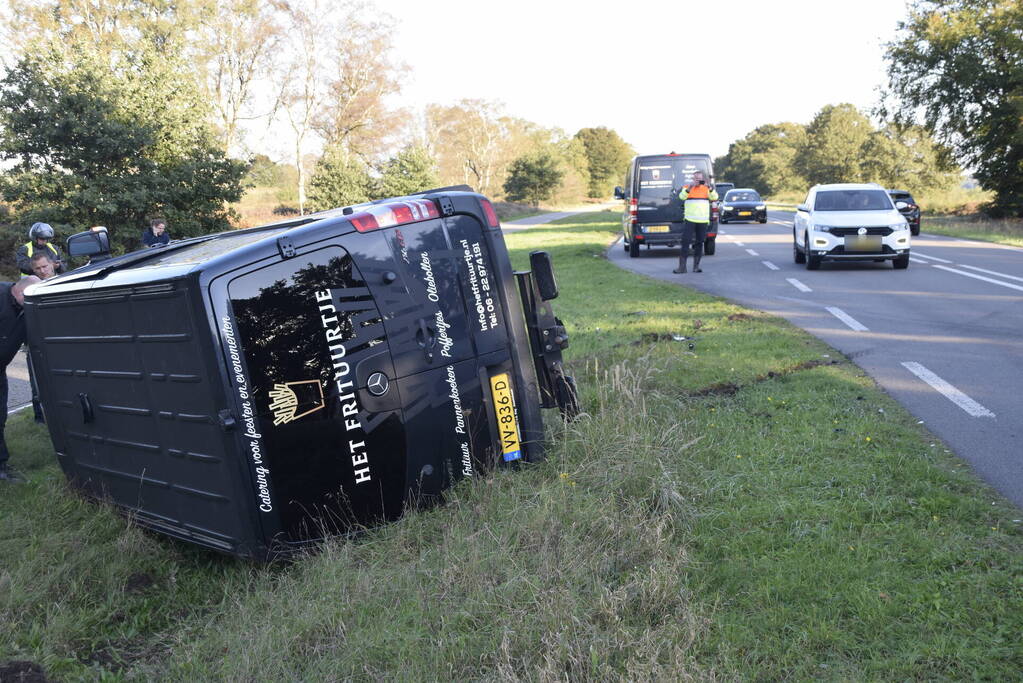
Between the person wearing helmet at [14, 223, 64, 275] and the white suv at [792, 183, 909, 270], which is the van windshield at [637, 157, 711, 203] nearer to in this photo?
the white suv at [792, 183, 909, 270]

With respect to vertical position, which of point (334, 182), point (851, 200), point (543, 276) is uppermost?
point (334, 182)

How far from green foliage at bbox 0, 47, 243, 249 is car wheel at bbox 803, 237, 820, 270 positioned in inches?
543

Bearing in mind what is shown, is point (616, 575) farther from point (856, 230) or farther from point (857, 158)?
point (857, 158)

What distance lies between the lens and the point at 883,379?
7277mm

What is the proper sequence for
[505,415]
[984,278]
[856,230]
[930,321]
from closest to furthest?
[505,415] < [930,321] < [984,278] < [856,230]

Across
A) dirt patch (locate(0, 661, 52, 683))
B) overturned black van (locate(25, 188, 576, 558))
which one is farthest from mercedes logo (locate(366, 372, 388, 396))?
dirt patch (locate(0, 661, 52, 683))

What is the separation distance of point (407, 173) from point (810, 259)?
105ft

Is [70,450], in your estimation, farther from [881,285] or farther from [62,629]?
[881,285]

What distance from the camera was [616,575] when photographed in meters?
3.84

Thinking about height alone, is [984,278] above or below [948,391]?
below

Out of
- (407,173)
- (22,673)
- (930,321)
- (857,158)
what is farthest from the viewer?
(857,158)

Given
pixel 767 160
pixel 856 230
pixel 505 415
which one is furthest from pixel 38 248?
pixel 767 160

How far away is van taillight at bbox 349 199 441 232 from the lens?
4.43 metres

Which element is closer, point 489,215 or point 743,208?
point 489,215
